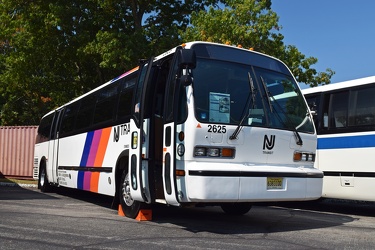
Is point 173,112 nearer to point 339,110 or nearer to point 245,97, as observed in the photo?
point 245,97

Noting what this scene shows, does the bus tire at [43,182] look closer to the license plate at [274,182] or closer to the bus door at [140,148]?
the bus door at [140,148]

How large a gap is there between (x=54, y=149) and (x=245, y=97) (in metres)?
8.68

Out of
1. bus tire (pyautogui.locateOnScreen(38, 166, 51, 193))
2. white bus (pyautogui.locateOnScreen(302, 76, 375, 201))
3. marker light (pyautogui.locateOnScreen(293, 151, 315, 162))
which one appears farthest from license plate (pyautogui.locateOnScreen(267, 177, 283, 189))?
bus tire (pyautogui.locateOnScreen(38, 166, 51, 193))

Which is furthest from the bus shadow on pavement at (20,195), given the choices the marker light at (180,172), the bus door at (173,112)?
the marker light at (180,172)

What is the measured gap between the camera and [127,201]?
8.67 m

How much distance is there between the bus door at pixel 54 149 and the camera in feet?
46.3

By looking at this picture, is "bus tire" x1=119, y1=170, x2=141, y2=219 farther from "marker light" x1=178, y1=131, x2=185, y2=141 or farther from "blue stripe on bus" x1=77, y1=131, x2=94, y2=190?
"blue stripe on bus" x1=77, y1=131, x2=94, y2=190

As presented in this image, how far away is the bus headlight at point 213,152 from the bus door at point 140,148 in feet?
3.85

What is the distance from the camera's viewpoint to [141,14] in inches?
981

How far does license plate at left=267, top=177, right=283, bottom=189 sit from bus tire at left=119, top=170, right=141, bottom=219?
7.70 feet

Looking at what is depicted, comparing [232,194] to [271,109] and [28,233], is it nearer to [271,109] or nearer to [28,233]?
[271,109]

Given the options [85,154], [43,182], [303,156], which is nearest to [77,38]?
[43,182]

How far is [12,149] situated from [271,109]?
16.8m

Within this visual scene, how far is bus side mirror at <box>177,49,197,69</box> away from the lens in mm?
6832
